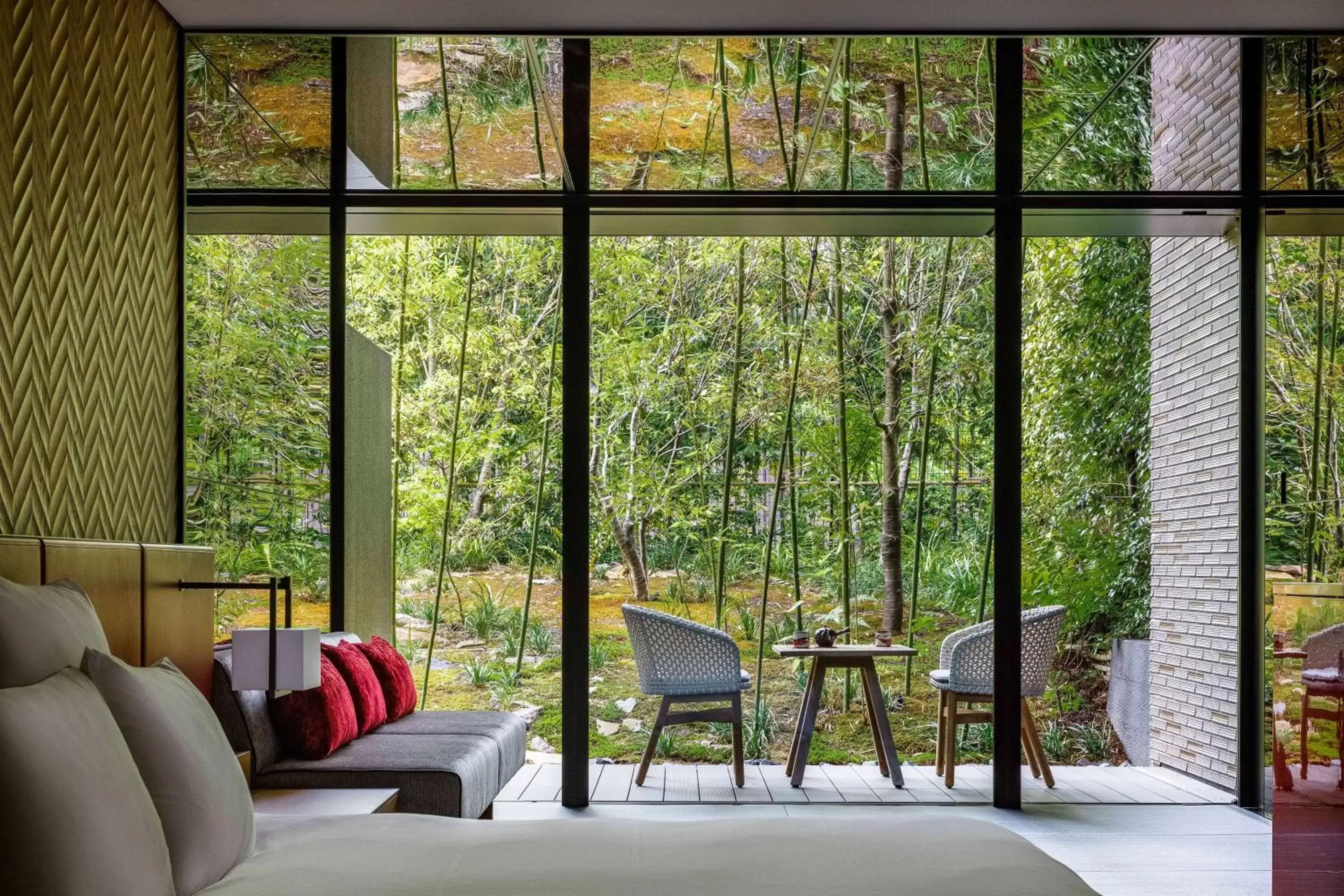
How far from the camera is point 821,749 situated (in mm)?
5531

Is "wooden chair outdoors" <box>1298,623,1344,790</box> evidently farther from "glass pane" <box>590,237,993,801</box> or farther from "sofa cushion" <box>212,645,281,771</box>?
"sofa cushion" <box>212,645,281,771</box>

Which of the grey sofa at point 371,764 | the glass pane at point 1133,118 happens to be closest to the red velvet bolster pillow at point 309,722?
the grey sofa at point 371,764

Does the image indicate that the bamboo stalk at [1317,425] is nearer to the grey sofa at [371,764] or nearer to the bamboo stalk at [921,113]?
the bamboo stalk at [921,113]

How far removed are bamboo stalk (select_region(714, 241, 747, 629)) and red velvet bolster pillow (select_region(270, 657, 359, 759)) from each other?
234 cm

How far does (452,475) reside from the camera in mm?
5852

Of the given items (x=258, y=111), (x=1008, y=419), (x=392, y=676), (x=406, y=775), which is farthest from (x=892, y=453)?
(x=258, y=111)

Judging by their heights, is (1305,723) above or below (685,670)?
above

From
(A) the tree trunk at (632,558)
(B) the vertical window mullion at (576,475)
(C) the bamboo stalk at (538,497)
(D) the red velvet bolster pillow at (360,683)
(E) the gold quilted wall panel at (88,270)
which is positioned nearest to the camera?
(E) the gold quilted wall panel at (88,270)

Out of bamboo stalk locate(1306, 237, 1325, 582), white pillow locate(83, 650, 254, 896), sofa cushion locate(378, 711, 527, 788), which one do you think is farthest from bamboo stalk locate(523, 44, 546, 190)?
bamboo stalk locate(1306, 237, 1325, 582)

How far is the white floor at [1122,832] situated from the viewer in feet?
12.5

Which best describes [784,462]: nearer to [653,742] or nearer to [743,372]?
[743,372]

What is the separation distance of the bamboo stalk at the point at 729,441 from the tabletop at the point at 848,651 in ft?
1.59

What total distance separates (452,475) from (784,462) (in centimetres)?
175

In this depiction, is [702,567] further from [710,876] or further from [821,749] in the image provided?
[710,876]
